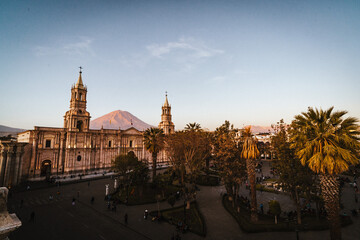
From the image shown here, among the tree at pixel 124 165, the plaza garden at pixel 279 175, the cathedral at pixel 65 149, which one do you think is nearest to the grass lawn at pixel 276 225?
the plaza garden at pixel 279 175

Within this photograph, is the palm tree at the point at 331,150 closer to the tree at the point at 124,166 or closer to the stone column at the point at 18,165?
the tree at the point at 124,166

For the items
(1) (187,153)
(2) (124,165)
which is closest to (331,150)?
(1) (187,153)

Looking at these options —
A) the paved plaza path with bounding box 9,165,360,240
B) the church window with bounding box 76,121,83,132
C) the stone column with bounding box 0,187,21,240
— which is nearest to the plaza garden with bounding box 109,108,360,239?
the paved plaza path with bounding box 9,165,360,240

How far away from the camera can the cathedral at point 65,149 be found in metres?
35.3

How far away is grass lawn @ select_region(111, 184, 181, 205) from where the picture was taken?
1100 inches

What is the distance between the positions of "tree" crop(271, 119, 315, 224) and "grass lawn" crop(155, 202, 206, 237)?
10.2 m

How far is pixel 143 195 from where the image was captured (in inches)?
1203

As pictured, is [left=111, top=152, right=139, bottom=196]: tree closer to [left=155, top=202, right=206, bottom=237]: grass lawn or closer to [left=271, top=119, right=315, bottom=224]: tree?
[left=155, top=202, right=206, bottom=237]: grass lawn

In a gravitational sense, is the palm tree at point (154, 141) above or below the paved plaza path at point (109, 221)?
above

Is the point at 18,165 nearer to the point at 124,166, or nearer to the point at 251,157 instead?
the point at 124,166

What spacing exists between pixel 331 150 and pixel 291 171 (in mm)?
7980

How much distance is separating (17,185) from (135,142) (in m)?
29.3

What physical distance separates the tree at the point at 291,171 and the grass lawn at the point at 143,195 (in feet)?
53.3

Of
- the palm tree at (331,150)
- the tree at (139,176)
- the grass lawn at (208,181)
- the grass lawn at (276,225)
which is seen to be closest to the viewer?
the palm tree at (331,150)
